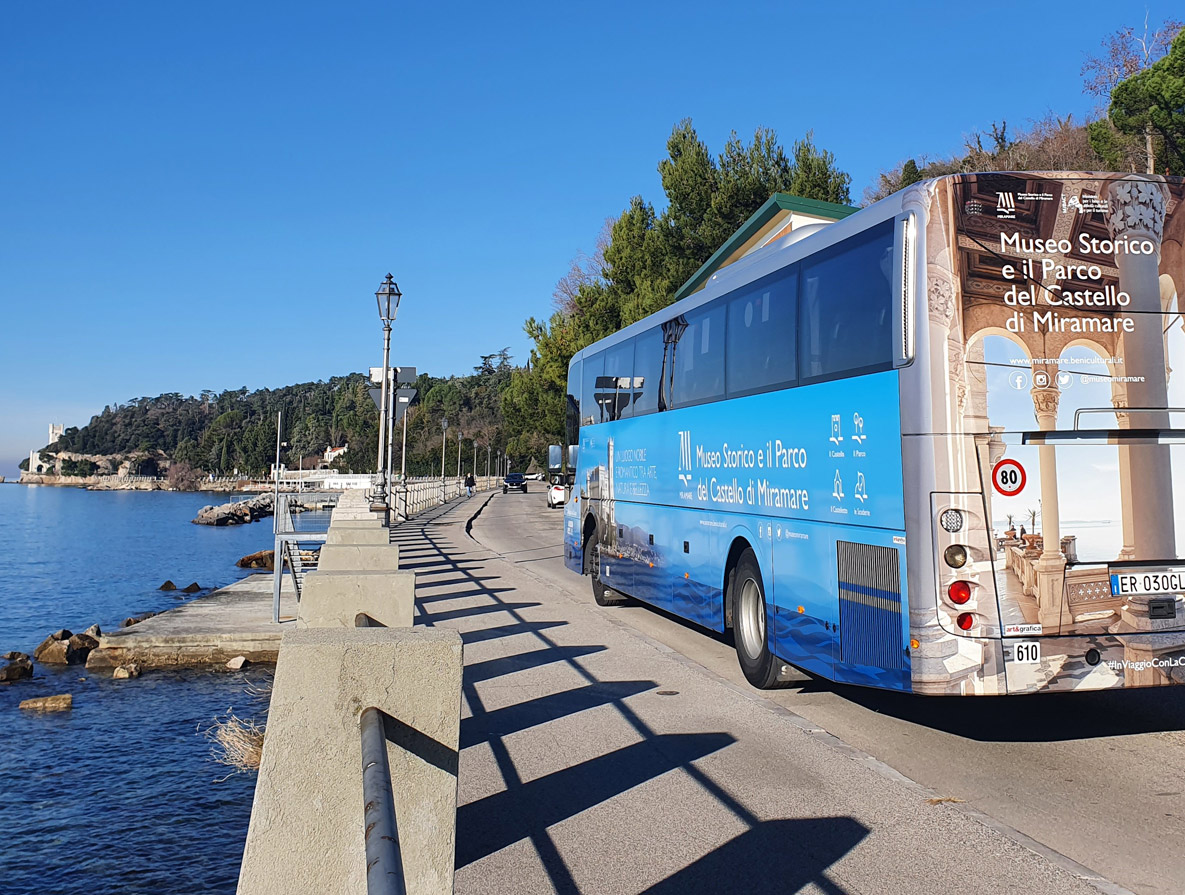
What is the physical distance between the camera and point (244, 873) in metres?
2.61

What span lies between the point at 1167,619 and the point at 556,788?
4.21m

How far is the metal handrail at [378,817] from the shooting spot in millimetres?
1894

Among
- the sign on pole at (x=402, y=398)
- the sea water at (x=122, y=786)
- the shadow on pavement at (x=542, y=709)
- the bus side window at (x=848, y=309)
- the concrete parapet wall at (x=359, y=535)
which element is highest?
the sign on pole at (x=402, y=398)

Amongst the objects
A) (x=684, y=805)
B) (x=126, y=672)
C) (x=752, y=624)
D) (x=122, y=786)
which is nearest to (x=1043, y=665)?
(x=684, y=805)

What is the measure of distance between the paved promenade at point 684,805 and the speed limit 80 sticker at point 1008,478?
1.98m

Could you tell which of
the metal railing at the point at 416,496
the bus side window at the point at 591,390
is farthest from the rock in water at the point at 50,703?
the metal railing at the point at 416,496

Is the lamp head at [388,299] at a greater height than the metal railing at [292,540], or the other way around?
the lamp head at [388,299]

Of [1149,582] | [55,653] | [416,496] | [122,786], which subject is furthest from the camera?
[416,496]

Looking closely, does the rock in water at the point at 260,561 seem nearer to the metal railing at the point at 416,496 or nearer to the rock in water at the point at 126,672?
the metal railing at the point at 416,496

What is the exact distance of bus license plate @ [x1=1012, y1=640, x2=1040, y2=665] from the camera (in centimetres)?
653

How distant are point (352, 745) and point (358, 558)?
18.4ft

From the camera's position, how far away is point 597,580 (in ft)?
53.0

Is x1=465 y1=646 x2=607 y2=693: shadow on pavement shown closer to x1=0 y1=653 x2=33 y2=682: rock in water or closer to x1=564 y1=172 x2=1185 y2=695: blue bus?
x1=564 y1=172 x2=1185 y2=695: blue bus

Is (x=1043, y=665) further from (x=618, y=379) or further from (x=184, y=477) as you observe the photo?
(x=184, y=477)
